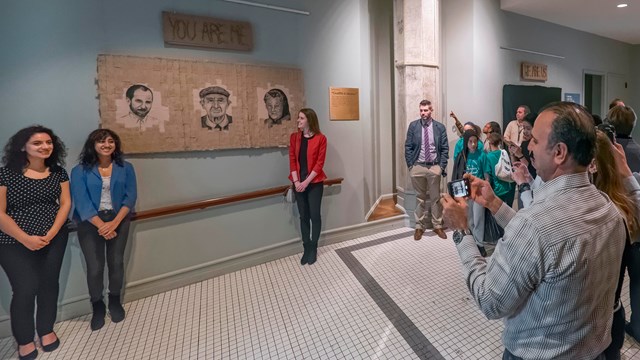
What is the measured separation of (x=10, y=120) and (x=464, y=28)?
5.09m

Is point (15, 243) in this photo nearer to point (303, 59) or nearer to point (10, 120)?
point (10, 120)

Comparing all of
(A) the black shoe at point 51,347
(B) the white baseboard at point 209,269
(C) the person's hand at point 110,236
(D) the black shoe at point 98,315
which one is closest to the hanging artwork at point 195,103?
(C) the person's hand at point 110,236

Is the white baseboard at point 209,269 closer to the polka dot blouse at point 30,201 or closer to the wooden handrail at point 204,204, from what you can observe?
the wooden handrail at point 204,204

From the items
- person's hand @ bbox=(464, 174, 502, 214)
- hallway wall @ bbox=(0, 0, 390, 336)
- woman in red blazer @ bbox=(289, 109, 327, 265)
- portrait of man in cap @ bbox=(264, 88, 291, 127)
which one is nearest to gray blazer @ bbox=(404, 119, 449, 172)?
hallway wall @ bbox=(0, 0, 390, 336)

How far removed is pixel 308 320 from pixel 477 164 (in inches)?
85.6

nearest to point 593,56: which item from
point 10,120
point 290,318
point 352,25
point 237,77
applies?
point 352,25

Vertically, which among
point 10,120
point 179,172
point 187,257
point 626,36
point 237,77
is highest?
point 626,36

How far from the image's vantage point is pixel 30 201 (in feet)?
7.14

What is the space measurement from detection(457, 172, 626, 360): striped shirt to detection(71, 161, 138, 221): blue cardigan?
2.51 meters

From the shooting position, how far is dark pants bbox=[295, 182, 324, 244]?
352cm

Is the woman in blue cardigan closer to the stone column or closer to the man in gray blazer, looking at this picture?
the man in gray blazer

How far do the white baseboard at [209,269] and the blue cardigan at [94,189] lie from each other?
2.42ft

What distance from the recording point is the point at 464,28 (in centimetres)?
478

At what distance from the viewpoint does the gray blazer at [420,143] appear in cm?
396
